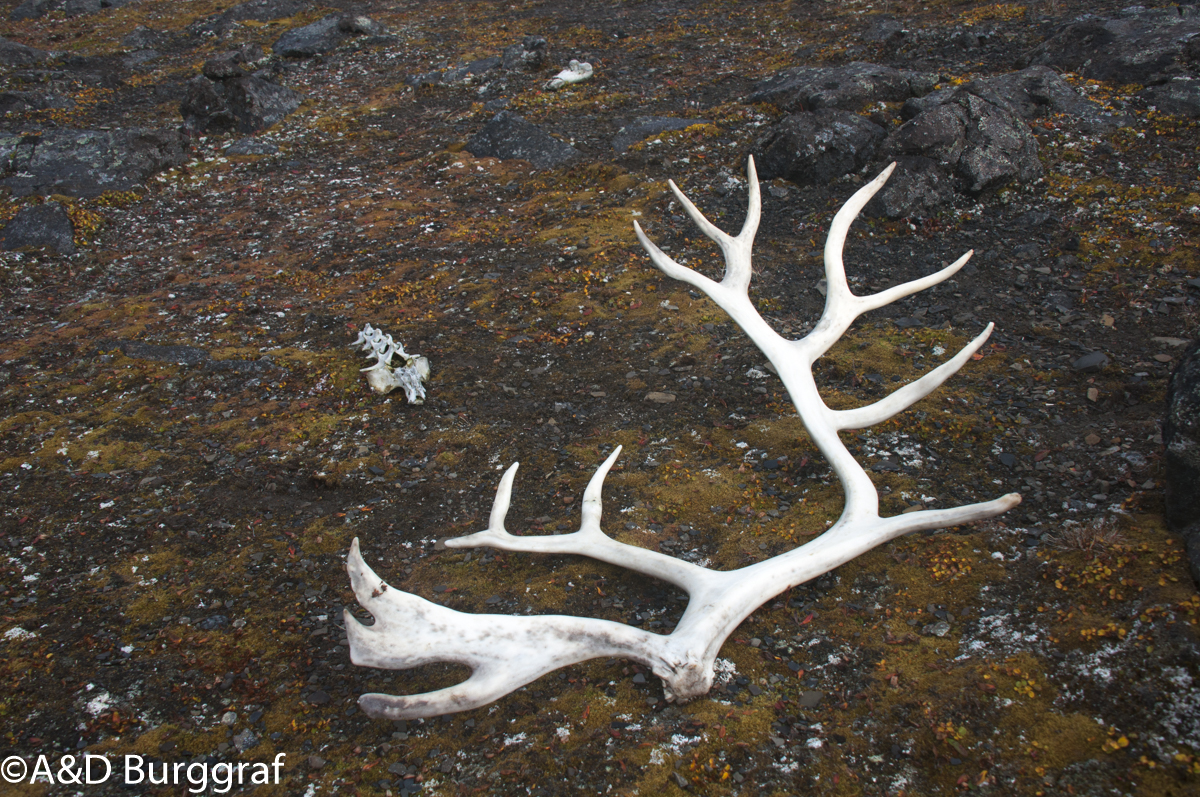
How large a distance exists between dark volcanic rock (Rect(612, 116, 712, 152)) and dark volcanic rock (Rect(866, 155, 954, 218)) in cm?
444

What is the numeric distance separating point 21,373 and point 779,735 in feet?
31.6

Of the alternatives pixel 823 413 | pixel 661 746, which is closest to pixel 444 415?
pixel 823 413

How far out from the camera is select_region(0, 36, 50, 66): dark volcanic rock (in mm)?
19541

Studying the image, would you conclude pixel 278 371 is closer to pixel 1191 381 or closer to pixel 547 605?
pixel 547 605

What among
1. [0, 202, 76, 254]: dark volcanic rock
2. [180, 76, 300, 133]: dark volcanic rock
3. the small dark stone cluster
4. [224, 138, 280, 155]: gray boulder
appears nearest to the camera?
the small dark stone cluster

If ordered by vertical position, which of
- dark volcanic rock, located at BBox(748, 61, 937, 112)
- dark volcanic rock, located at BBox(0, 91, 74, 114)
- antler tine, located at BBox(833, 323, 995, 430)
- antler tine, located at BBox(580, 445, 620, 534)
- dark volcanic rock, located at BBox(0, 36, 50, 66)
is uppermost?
dark volcanic rock, located at BBox(0, 36, 50, 66)

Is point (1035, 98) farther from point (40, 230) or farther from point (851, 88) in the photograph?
point (40, 230)

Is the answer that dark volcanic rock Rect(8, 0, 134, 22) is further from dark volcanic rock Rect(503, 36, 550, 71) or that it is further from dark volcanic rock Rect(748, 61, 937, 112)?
dark volcanic rock Rect(748, 61, 937, 112)

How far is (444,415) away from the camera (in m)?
7.50

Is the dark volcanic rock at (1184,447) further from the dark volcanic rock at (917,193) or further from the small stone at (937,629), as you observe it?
the dark volcanic rock at (917,193)

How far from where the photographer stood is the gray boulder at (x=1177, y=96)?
33.4 feet

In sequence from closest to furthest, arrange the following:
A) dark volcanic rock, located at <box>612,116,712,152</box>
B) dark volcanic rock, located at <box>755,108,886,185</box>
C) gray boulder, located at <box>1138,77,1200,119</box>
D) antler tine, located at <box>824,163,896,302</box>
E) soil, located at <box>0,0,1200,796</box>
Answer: soil, located at <box>0,0,1200,796</box> < antler tine, located at <box>824,163,896,302</box> < gray boulder, located at <box>1138,77,1200,119</box> < dark volcanic rock, located at <box>755,108,886,185</box> < dark volcanic rock, located at <box>612,116,712,152</box>

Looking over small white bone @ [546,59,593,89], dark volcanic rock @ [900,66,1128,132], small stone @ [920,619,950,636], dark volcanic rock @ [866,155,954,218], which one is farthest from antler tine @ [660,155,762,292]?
small white bone @ [546,59,593,89]

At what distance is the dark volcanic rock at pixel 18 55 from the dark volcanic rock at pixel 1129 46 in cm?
2544
